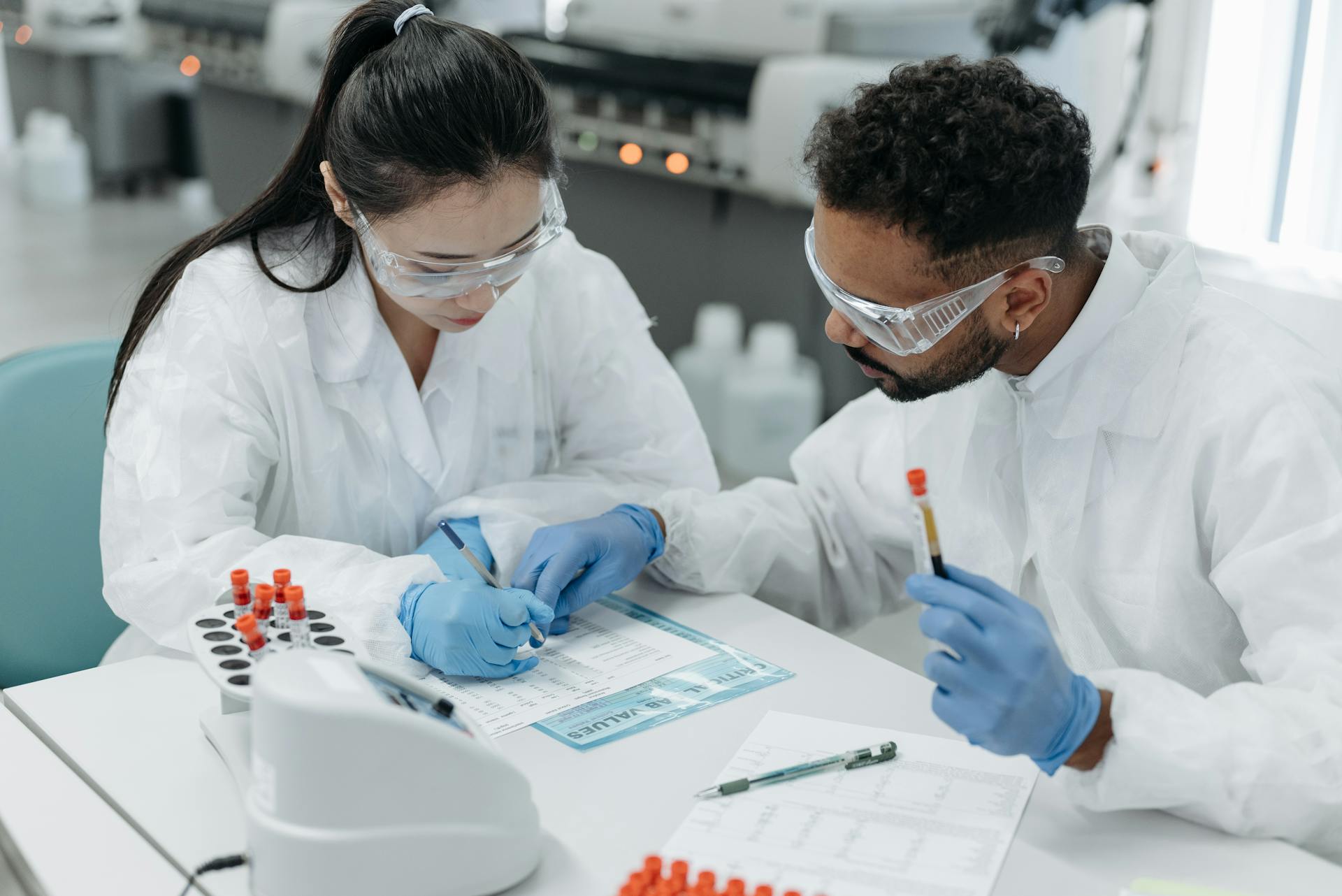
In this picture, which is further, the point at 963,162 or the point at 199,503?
the point at 199,503

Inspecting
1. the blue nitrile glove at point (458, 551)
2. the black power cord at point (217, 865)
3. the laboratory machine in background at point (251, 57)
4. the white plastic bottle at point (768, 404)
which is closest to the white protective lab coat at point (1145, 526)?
the blue nitrile glove at point (458, 551)

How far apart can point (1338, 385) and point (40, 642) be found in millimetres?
A: 1468

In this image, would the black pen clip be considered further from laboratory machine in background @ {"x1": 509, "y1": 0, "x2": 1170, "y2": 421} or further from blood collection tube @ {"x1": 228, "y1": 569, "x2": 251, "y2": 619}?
laboratory machine in background @ {"x1": 509, "y1": 0, "x2": 1170, "y2": 421}

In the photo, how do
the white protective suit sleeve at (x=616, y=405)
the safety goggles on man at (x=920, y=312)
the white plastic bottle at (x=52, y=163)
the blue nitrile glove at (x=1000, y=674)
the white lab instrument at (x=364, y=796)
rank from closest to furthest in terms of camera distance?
the white lab instrument at (x=364, y=796) < the blue nitrile glove at (x=1000, y=674) < the safety goggles on man at (x=920, y=312) < the white protective suit sleeve at (x=616, y=405) < the white plastic bottle at (x=52, y=163)

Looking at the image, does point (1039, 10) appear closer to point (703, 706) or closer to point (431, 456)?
point (431, 456)

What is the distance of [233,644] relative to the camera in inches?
39.5

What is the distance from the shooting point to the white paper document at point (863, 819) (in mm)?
890

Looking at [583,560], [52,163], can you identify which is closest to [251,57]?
[52,163]

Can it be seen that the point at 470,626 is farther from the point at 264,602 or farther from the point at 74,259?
the point at 74,259

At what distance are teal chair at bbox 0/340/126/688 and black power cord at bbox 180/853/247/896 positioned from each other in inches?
26.3

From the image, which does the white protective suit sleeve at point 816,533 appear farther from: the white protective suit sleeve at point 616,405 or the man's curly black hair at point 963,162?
the man's curly black hair at point 963,162

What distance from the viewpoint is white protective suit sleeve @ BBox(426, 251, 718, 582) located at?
1560mm

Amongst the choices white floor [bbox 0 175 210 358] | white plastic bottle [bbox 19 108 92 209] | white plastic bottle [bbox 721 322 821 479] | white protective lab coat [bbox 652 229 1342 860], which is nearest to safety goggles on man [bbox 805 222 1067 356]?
white protective lab coat [bbox 652 229 1342 860]

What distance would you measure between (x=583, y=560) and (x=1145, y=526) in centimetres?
59
